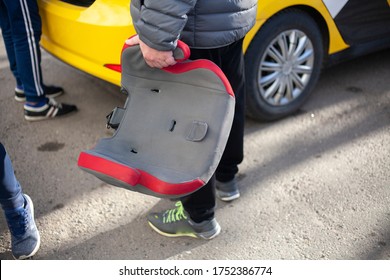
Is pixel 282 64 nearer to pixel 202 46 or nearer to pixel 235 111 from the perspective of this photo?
pixel 235 111

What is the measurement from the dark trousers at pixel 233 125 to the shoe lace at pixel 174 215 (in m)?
0.10

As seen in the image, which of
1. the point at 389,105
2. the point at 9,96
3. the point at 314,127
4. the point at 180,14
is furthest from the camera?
the point at 9,96

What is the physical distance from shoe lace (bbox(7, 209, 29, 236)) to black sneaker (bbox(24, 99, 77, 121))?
1217mm

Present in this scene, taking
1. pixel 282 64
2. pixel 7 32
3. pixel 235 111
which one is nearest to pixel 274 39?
pixel 282 64

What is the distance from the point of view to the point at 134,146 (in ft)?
6.52

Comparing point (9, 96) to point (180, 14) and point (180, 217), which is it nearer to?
point (180, 217)

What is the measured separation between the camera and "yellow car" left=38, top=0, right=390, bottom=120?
2.80 m

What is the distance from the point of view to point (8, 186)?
87.8 inches

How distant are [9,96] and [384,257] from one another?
2.92 meters

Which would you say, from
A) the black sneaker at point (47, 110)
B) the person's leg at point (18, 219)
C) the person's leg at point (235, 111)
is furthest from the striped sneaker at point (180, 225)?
the black sneaker at point (47, 110)

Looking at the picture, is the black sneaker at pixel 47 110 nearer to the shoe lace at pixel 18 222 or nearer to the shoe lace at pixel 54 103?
the shoe lace at pixel 54 103

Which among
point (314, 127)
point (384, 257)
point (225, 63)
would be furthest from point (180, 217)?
point (314, 127)

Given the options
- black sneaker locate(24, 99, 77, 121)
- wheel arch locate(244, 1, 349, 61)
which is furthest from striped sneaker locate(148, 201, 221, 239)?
black sneaker locate(24, 99, 77, 121)

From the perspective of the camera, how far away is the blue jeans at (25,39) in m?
3.03
